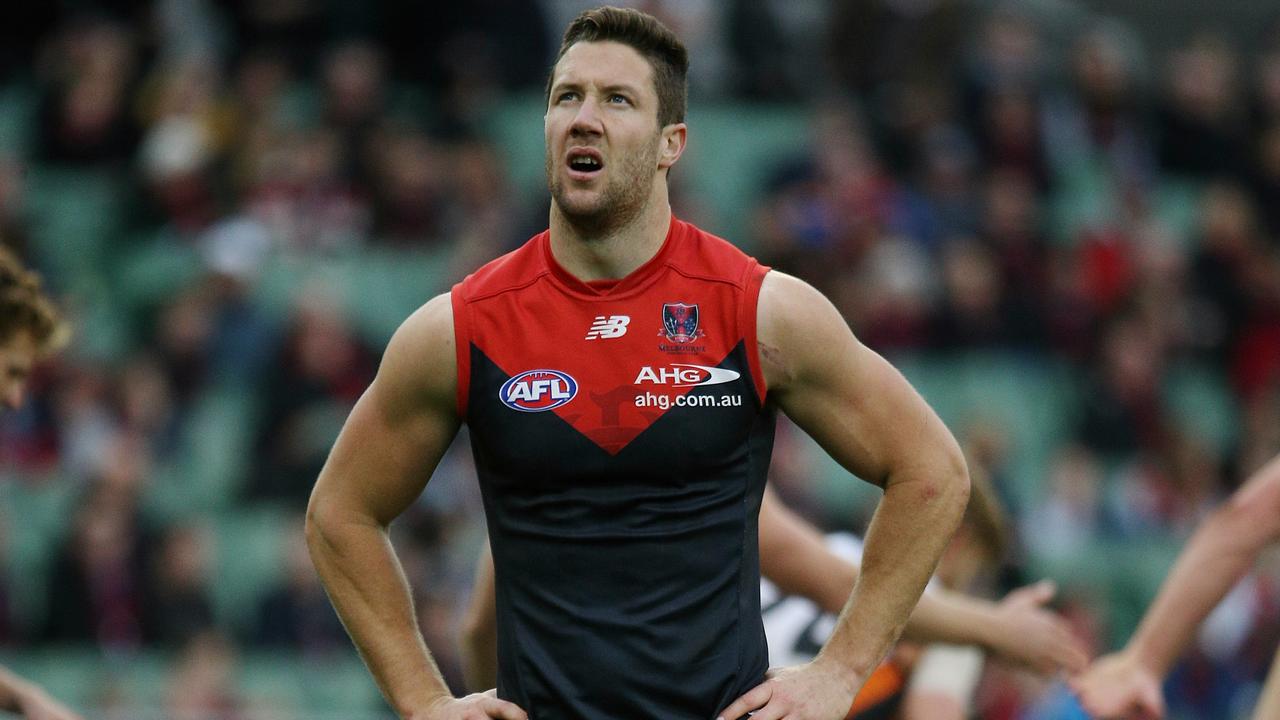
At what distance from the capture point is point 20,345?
5676 mm

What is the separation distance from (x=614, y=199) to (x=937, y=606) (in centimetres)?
181

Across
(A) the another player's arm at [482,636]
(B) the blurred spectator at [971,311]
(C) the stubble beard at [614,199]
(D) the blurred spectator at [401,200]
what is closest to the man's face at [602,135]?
(C) the stubble beard at [614,199]

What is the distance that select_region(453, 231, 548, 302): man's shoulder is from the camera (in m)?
4.35

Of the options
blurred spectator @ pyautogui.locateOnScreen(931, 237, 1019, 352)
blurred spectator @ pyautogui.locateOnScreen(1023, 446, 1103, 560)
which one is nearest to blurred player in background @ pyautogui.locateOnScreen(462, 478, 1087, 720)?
blurred spectator @ pyautogui.locateOnScreen(1023, 446, 1103, 560)

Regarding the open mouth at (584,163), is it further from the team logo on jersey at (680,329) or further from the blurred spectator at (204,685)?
the blurred spectator at (204,685)

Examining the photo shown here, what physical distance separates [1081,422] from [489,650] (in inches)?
314

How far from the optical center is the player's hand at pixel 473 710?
165 inches

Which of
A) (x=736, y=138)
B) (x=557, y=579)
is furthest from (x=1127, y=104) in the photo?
(x=557, y=579)

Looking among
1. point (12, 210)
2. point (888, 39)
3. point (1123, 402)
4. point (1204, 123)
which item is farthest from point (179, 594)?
point (1204, 123)

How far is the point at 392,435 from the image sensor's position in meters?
4.37

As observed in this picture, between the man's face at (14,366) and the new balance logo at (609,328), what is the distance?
212cm

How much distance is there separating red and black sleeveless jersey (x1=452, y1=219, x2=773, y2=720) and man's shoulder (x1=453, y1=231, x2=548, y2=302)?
0.02 meters

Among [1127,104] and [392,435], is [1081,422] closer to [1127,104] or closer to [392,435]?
[1127,104]

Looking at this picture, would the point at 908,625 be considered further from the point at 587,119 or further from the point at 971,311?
the point at 971,311
